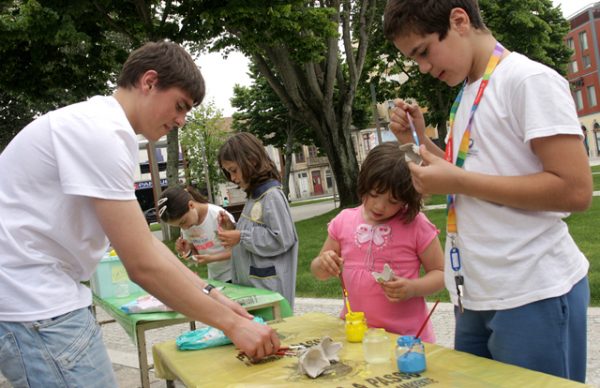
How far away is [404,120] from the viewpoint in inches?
82.6

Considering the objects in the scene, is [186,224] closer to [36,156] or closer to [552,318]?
[36,156]

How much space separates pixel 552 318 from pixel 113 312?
2724 mm

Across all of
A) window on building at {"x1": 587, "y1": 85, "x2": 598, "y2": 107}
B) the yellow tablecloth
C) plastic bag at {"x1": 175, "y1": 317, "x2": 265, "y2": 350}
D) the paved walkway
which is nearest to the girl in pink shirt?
the yellow tablecloth

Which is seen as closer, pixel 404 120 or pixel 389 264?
pixel 404 120

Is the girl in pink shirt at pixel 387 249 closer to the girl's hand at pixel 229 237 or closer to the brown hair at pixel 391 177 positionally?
the brown hair at pixel 391 177

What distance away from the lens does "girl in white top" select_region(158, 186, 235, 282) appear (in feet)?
13.1

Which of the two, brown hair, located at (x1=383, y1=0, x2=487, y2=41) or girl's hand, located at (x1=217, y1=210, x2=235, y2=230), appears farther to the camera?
girl's hand, located at (x1=217, y1=210, x2=235, y2=230)

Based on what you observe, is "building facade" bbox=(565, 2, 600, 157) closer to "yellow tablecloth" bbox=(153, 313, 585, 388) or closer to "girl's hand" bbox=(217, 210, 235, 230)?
"girl's hand" bbox=(217, 210, 235, 230)

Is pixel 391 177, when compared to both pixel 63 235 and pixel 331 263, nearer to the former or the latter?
pixel 331 263

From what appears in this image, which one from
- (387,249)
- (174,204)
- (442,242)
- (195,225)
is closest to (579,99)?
(442,242)

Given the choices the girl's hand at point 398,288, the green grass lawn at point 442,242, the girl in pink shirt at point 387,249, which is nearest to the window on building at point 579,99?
the green grass lawn at point 442,242

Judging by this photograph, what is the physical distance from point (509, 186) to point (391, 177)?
0.88 meters

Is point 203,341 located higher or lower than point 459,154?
lower

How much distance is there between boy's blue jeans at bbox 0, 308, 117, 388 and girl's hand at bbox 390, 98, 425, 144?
1.25m
